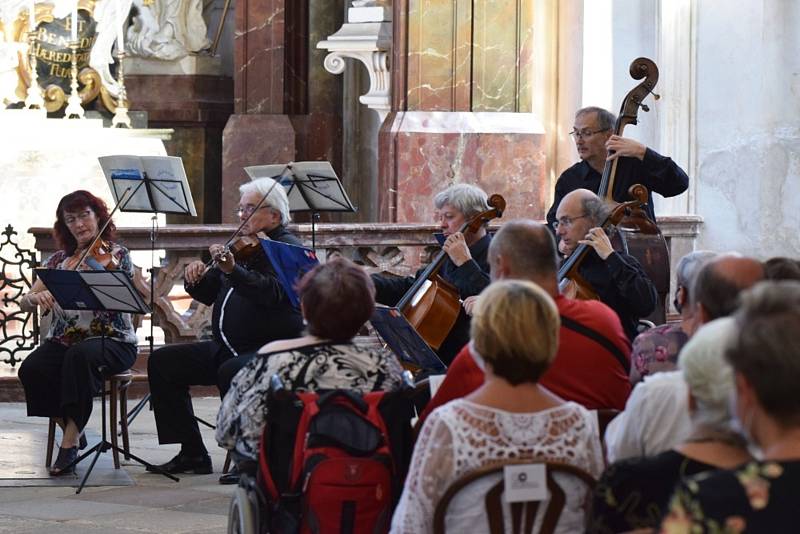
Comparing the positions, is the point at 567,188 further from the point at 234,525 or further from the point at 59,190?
the point at 59,190

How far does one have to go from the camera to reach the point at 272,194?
696cm

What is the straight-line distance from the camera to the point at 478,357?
3.74 m

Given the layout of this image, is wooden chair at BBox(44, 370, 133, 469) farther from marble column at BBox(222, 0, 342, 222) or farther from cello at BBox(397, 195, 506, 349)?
marble column at BBox(222, 0, 342, 222)

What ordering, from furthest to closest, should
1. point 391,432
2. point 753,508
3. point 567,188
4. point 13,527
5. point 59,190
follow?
point 59,190 → point 567,188 → point 13,527 → point 391,432 → point 753,508

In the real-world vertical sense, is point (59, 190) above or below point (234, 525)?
above

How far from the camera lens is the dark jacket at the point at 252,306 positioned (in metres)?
6.72

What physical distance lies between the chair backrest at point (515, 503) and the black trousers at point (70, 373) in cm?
371

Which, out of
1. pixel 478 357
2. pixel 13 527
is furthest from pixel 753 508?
pixel 13 527

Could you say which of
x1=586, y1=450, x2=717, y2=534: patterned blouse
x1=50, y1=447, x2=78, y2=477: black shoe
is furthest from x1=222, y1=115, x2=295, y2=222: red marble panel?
x1=586, y1=450, x2=717, y2=534: patterned blouse

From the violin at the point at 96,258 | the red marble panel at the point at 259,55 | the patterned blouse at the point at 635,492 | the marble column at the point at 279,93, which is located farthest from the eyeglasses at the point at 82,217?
the red marble panel at the point at 259,55

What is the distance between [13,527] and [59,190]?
723 centimetres

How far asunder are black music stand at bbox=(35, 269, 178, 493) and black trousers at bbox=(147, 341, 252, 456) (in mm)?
450

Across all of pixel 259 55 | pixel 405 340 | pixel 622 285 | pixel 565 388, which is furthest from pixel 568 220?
pixel 259 55

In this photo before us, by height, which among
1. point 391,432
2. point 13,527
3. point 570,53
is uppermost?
point 570,53
